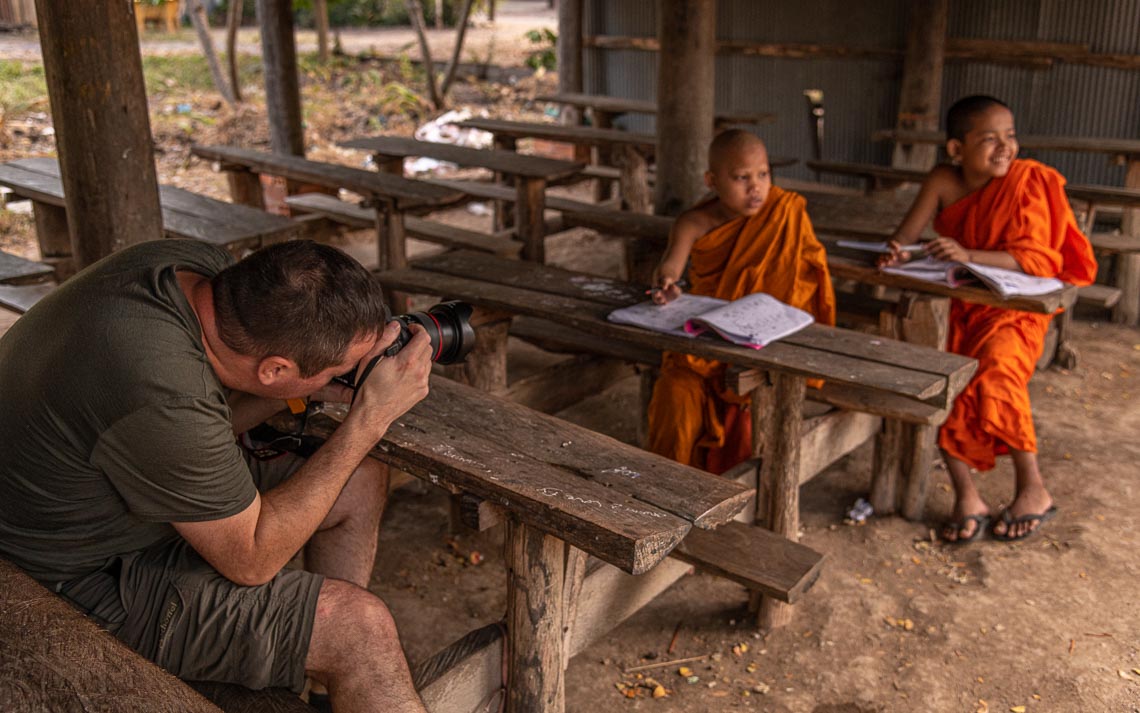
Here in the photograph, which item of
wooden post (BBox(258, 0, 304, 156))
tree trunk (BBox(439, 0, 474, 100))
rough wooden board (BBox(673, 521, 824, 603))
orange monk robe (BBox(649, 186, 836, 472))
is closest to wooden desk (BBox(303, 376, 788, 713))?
rough wooden board (BBox(673, 521, 824, 603))

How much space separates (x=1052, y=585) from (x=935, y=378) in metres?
0.99

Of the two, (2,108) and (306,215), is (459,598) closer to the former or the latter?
(306,215)

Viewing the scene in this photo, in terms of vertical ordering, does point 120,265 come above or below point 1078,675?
above

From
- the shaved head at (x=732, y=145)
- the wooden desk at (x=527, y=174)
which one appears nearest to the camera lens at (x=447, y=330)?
the shaved head at (x=732, y=145)

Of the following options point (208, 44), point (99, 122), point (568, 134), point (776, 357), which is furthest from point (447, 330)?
point (208, 44)

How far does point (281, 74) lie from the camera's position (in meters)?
6.97

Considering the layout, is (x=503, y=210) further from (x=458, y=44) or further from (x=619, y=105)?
(x=458, y=44)

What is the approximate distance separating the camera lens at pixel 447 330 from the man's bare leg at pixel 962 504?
2.19m

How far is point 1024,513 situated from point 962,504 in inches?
7.9

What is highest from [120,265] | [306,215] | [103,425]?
[120,265]

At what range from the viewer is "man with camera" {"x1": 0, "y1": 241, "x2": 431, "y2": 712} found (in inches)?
67.2

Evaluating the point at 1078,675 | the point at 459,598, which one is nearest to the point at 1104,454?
the point at 1078,675

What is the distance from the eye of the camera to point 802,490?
4.04 metres

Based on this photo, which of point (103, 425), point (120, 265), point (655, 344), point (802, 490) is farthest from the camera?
point (802, 490)
